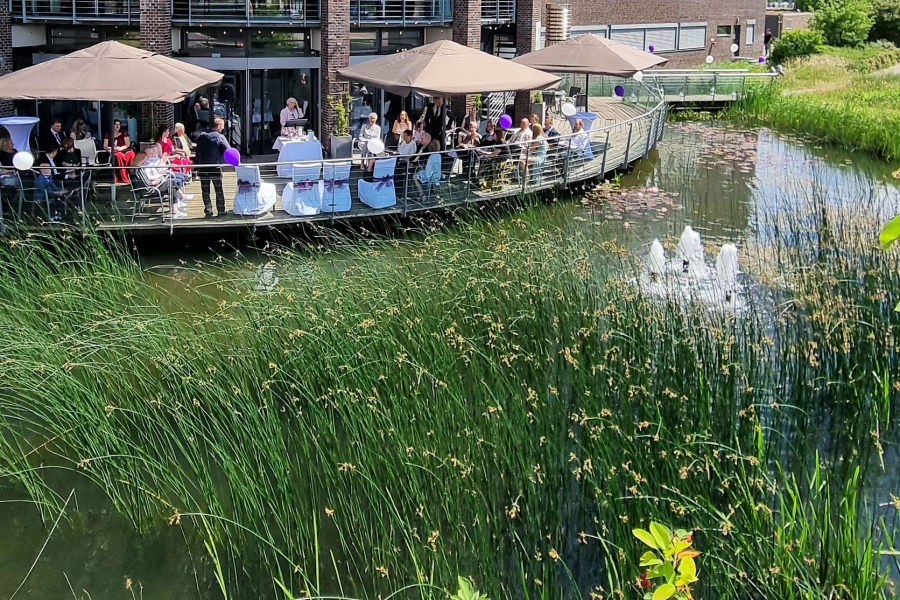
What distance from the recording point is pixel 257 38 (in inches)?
803

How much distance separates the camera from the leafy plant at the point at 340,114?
2047 centimetres

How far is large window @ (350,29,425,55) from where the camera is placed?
22000 millimetres

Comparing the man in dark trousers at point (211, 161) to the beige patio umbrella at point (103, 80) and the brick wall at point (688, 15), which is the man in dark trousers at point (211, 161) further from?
the brick wall at point (688, 15)

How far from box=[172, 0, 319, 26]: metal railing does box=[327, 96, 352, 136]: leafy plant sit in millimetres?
1549

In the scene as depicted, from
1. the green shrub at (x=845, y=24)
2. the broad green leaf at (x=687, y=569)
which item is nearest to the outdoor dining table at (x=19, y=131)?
the broad green leaf at (x=687, y=569)

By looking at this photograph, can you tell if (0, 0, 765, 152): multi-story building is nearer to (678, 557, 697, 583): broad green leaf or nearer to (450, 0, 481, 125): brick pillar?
(450, 0, 481, 125): brick pillar

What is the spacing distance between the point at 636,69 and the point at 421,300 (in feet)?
38.5

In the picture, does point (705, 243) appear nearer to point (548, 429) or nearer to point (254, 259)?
point (254, 259)

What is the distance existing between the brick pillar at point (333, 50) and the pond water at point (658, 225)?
5322mm

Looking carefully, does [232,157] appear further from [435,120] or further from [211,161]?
[435,120]

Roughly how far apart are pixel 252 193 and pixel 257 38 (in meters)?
7.28

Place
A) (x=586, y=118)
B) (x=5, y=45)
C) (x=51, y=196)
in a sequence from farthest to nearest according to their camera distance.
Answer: (x=586, y=118), (x=5, y=45), (x=51, y=196)

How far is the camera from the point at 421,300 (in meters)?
9.63

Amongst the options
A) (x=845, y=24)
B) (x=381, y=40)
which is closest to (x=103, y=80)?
(x=381, y=40)
